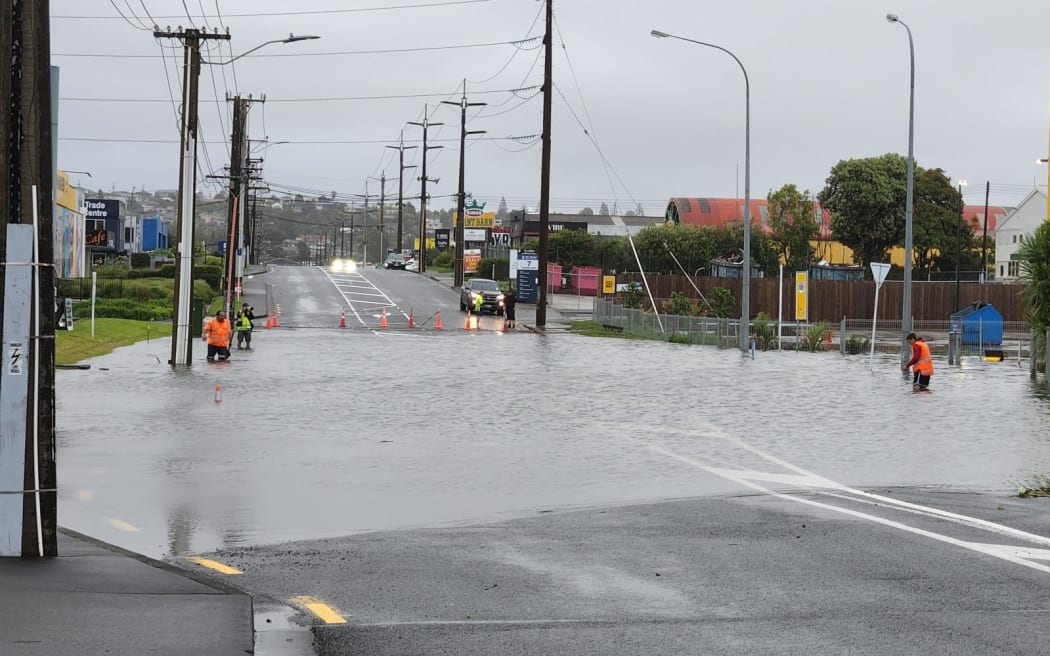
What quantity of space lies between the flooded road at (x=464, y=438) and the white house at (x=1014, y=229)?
86.2m

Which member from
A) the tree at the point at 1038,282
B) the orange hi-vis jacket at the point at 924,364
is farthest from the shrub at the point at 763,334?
the orange hi-vis jacket at the point at 924,364

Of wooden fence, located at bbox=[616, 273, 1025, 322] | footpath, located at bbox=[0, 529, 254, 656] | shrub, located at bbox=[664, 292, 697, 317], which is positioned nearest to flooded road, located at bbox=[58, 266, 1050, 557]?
footpath, located at bbox=[0, 529, 254, 656]

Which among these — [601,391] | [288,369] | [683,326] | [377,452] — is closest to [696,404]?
[601,391]

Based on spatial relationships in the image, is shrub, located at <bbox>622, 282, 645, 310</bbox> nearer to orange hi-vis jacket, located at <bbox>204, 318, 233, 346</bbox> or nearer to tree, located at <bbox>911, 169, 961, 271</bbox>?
orange hi-vis jacket, located at <bbox>204, 318, 233, 346</bbox>

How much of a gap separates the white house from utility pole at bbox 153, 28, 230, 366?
9374 cm

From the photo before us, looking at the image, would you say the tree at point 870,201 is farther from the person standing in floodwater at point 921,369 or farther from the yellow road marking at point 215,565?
the yellow road marking at point 215,565

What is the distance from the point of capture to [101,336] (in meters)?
42.5

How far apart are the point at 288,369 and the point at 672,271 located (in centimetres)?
6151

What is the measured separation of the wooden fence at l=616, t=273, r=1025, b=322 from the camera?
71188 mm


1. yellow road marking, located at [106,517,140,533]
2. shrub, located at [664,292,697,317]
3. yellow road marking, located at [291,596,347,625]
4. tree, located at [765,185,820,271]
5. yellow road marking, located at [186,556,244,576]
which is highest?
tree, located at [765,185,820,271]

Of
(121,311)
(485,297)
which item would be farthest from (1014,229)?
(121,311)

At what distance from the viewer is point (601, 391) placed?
2800 cm

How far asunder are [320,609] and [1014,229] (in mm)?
120562

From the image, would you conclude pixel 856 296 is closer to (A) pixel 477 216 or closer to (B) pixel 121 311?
(B) pixel 121 311
